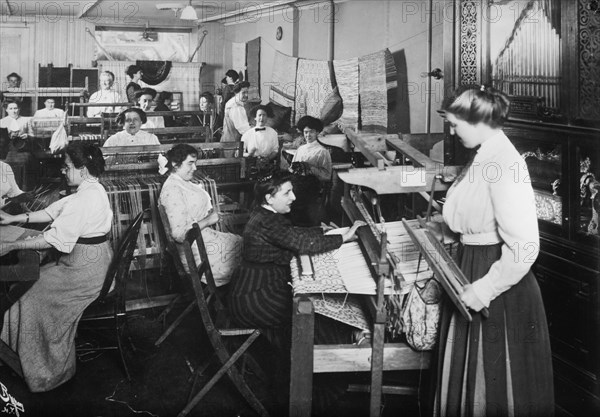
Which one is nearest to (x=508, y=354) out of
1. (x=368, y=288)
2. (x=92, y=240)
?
(x=368, y=288)

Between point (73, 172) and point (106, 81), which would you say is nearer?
point (73, 172)

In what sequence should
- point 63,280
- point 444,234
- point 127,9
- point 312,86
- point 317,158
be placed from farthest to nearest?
point 127,9 → point 312,86 → point 317,158 → point 63,280 → point 444,234

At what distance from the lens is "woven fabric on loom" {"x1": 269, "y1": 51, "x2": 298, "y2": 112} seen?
6.27 meters

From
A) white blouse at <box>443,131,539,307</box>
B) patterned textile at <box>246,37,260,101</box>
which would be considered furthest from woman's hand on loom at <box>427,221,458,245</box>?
patterned textile at <box>246,37,260,101</box>

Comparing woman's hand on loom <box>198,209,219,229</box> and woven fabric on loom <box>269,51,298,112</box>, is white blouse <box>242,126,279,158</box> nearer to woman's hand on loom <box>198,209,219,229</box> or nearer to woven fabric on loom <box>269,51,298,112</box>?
woven fabric on loom <box>269,51,298,112</box>

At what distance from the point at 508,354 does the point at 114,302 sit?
190 cm

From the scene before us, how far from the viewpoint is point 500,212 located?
1.79m

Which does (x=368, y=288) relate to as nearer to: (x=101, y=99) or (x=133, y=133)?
(x=133, y=133)

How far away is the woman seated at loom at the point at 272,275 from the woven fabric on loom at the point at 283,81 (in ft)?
12.0

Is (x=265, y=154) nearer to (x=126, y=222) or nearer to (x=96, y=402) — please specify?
(x=126, y=222)

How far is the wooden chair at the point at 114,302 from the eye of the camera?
2826mm

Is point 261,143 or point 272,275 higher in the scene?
point 261,143

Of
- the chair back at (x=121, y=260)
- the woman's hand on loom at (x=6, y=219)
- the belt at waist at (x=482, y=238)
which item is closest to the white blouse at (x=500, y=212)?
the belt at waist at (x=482, y=238)

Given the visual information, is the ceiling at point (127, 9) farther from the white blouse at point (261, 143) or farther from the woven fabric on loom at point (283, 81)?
the white blouse at point (261, 143)
